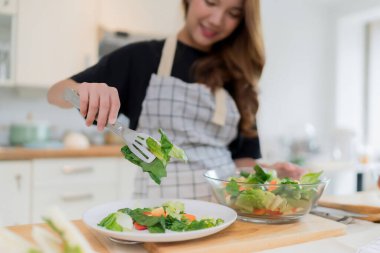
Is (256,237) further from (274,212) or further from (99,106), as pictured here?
(99,106)

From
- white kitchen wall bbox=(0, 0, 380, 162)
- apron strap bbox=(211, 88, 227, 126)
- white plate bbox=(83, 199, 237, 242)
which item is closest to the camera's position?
white plate bbox=(83, 199, 237, 242)

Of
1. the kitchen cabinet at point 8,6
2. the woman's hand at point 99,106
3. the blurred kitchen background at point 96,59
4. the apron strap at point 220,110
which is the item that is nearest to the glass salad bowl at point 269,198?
the woman's hand at point 99,106

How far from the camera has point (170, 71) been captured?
43.2 inches

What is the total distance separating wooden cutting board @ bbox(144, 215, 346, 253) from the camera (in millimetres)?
554

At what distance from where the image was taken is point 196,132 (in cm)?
108

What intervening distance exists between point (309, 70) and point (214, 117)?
2290mm

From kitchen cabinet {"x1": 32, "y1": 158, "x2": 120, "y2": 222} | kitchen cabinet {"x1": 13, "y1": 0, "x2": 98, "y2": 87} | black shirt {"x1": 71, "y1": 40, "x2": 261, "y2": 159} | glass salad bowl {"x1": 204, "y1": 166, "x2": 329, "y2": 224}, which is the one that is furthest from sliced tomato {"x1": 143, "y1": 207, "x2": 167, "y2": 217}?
kitchen cabinet {"x1": 13, "y1": 0, "x2": 98, "y2": 87}

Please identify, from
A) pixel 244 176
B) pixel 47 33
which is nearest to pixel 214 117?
pixel 244 176

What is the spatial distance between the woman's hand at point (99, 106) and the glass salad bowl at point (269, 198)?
0.24 meters

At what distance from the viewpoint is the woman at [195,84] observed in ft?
3.40

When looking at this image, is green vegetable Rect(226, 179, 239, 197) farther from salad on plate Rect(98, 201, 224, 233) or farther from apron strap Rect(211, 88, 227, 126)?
apron strap Rect(211, 88, 227, 126)

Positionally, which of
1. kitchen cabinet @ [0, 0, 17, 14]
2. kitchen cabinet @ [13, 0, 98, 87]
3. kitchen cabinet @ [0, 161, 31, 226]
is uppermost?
kitchen cabinet @ [0, 0, 17, 14]

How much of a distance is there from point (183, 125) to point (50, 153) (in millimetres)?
1038

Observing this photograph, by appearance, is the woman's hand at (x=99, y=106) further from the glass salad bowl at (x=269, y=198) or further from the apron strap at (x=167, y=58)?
the apron strap at (x=167, y=58)
